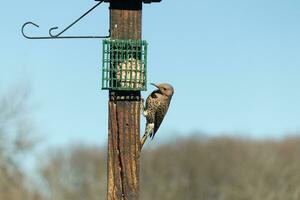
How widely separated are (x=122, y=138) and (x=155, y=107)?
0.81m

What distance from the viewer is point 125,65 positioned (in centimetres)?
727

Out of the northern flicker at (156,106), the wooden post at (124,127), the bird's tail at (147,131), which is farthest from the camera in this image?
the northern flicker at (156,106)

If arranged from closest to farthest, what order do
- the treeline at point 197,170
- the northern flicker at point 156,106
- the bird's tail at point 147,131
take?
the bird's tail at point 147,131, the northern flicker at point 156,106, the treeline at point 197,170

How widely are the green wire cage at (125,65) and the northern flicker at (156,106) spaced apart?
0.41 m

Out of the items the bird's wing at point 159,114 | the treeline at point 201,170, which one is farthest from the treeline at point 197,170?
the bird's wing at point 159,114

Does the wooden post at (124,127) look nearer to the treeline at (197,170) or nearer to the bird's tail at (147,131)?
the bird's tail at (147,131)

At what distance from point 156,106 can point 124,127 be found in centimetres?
80

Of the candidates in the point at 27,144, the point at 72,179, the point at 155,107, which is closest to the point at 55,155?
the point at 72,179

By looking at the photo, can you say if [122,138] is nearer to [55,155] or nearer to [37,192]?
[37,192]

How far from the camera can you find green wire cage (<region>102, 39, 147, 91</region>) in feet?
23.3

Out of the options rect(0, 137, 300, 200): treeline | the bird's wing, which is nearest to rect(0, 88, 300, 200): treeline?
rect(0, 137, 300, 200): treeline

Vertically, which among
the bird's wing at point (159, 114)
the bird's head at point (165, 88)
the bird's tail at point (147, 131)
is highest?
the bird's head at point (165, 88)

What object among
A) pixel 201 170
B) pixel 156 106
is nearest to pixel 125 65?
pixel 156 106

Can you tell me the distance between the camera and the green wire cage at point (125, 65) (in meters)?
7.11
